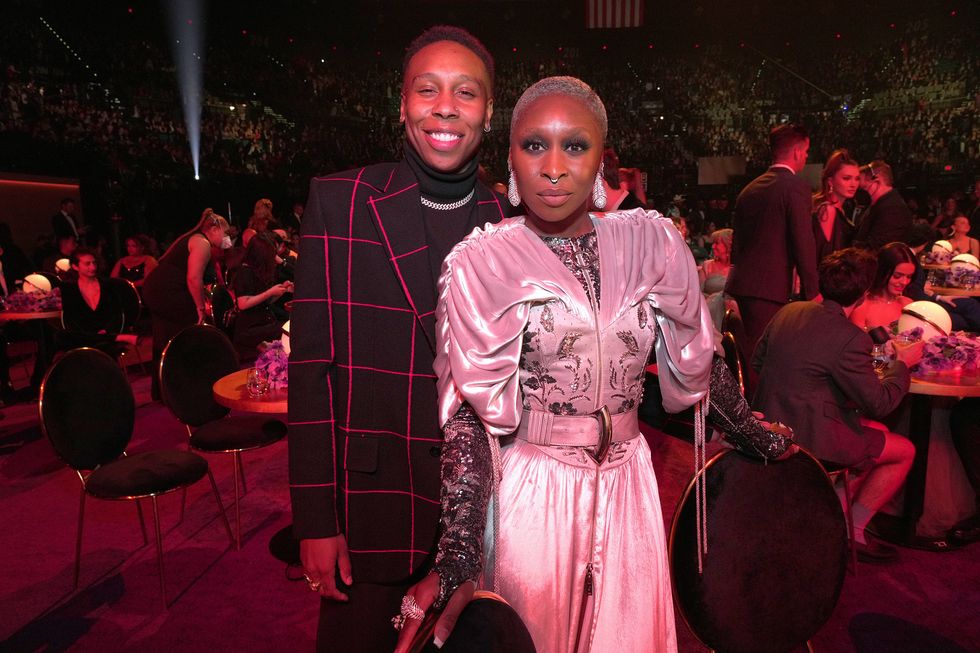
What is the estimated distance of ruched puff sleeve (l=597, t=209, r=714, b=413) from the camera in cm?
130

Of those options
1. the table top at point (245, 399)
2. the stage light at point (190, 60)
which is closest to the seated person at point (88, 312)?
the table top at point (245, 399)

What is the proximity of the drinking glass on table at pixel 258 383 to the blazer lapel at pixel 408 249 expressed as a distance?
197cm

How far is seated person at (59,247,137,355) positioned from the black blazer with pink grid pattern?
5.42 m

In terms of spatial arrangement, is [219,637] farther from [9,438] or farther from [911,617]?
[9,438]

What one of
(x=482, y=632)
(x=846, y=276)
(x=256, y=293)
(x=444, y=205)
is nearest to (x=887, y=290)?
(x=846, y=276)

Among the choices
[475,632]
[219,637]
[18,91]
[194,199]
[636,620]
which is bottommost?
[219,637]

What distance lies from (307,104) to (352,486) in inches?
689

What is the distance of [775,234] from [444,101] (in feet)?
11.7

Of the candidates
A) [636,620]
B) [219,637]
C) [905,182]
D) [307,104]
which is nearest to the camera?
[636,620]

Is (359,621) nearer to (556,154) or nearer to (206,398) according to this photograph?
(556,154)

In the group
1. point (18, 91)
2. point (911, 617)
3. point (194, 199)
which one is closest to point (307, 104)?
point (194, 199)

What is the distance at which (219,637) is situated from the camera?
110 inches

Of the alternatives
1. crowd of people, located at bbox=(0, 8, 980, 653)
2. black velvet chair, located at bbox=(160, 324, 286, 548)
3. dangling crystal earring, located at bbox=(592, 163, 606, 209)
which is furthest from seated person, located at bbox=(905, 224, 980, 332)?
black velvet chair, located at bbox=(160, 324, 286, 548)

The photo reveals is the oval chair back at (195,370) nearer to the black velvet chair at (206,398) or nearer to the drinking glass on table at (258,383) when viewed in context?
the black velvet chair at (206,398)
